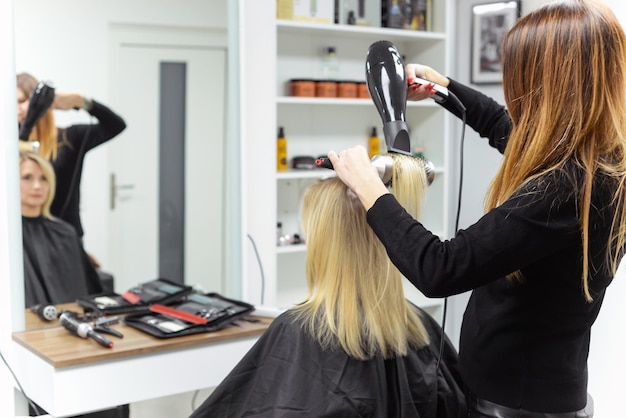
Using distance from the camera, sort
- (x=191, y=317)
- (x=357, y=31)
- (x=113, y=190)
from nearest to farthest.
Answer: (x=191, y=317) → (x=113, y=190) → (x=357, y=31)

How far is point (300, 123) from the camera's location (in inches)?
124

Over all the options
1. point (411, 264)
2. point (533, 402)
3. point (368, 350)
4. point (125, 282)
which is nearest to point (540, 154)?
point (411, 264)

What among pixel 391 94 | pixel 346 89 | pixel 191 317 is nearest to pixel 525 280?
pixel 391 94

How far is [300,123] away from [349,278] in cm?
171

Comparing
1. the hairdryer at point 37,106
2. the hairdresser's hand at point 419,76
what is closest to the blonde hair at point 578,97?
the hairdresser's hand at point 419,76

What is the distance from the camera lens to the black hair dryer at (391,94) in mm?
1443

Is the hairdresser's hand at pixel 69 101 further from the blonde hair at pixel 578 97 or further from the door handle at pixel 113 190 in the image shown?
the blonde hair at pixel 578 97

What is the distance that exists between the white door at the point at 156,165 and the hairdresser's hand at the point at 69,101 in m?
0.17

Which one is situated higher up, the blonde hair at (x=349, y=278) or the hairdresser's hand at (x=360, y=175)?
the hairdresser's hand at (x=360, y=175)

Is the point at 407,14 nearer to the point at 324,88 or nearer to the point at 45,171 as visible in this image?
the point at 324,88

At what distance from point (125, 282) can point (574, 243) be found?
1.91 metres

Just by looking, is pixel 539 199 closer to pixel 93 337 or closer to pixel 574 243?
pixel 574 243

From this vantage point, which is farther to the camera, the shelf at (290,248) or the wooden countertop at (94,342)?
the shelf at (290,248)

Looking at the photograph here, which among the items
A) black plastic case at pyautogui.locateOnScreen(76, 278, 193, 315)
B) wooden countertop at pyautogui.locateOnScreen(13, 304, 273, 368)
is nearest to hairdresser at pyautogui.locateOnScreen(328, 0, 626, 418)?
wooden countertop at pyautogui.locateOnScreen(13, 304, 273, 368)
